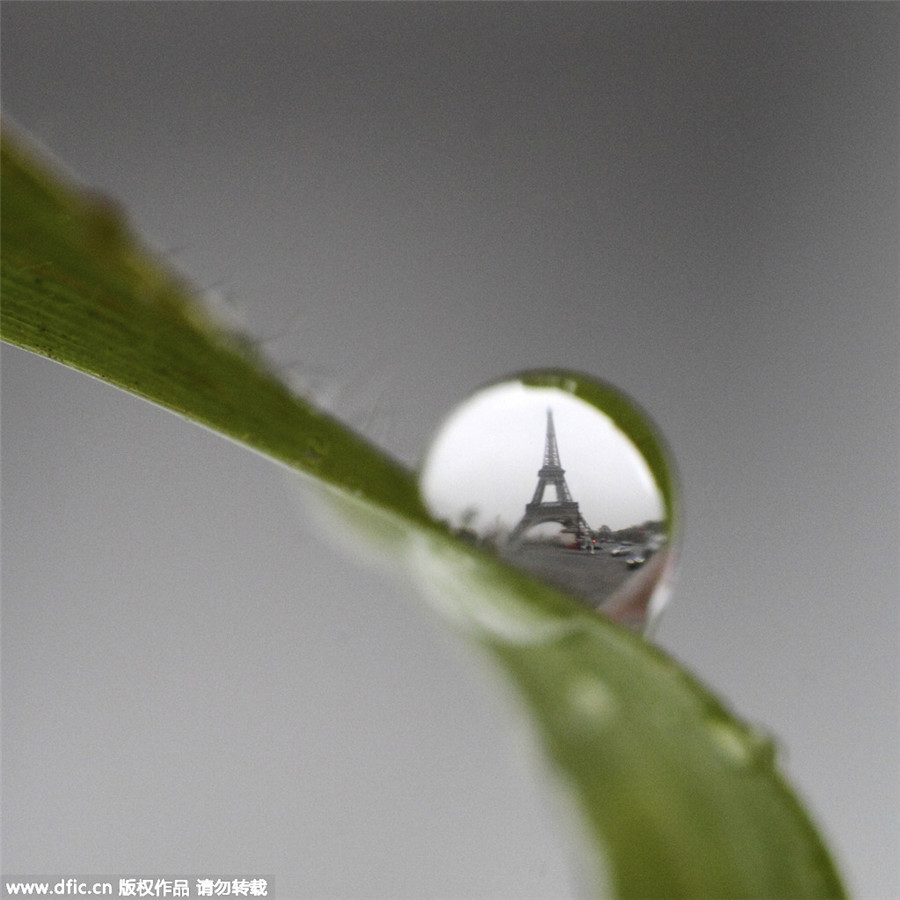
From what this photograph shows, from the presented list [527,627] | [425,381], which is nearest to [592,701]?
[527,627]

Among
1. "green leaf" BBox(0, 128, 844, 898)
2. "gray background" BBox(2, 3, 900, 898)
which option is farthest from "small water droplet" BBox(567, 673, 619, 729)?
"gray background" BBox(2, 3, 900, 898)

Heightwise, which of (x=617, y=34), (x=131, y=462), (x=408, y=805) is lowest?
(x=408, y=805)

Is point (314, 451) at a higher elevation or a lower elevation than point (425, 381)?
lower

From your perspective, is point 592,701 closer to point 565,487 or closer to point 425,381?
point 565,487

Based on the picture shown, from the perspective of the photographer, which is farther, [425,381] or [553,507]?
[425,381]

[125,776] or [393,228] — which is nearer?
[125,776]

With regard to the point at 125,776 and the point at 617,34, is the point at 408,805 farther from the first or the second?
the point at 617,34

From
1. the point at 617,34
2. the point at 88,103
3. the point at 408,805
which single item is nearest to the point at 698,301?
the point at 617,34

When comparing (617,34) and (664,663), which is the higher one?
(617,34)

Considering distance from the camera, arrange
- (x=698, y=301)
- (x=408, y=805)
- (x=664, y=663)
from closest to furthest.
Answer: (x=664, y=663) < (x=408, y=805) < (x=698, y=301)
